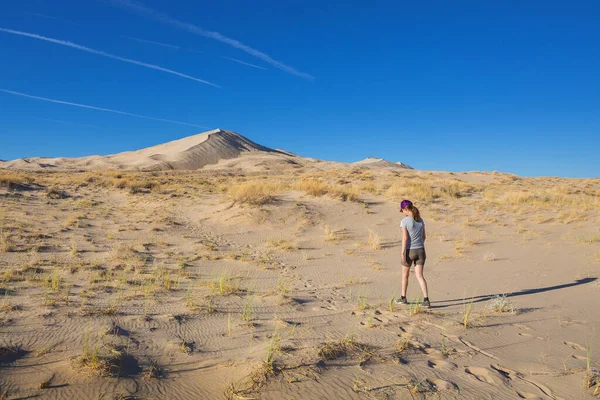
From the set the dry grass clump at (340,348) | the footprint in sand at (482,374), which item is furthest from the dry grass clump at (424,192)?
the footprint in sand at (482,374)

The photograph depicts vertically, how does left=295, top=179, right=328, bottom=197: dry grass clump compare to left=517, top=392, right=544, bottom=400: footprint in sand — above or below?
above

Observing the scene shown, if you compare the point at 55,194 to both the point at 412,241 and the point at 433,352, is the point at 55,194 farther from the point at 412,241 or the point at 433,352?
the point at 433,352

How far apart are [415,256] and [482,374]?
2.41m

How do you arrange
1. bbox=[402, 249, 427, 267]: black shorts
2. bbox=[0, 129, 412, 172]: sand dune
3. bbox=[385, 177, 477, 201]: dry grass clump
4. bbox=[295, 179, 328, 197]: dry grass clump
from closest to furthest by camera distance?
1. bbox=[402, 249, 427, 267]: black shorts
2. bbox=[295, 179, 328, 197]: dry grass clump
3. bbox=[385, 177, 477, 201]: dry grass clump
4. bbox=[0, 129, 412, 172]: sand dune

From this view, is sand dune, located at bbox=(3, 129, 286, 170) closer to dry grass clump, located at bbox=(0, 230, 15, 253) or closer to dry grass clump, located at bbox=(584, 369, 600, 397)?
dry grass clump, located at bbox=(0, 230, 15, 253)

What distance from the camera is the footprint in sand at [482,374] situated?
3.55 meters

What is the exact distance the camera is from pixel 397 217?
48.1 ft

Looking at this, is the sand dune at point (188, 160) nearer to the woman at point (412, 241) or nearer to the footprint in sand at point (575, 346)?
the woman at point (412, 241)

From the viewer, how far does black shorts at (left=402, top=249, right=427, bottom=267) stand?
5.92 metres

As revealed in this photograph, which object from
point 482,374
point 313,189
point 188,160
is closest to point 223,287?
point 482,374

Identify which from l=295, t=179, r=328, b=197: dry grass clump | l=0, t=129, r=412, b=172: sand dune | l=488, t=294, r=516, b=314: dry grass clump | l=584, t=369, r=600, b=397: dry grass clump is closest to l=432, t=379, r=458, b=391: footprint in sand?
l=584, t=369, r=600, b=397: dry grass clump

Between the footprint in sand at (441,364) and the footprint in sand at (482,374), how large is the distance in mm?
140

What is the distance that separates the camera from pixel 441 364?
383 cm

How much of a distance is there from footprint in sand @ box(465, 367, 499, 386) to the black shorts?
7.32 feet
